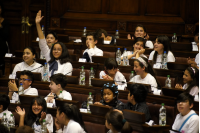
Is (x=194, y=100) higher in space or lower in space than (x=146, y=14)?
lower

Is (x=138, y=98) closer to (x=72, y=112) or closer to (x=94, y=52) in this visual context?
(x=72, y=112)

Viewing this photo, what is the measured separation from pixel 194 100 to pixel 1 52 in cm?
239

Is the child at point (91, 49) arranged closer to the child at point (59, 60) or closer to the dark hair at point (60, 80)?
the child at point (59, 60)

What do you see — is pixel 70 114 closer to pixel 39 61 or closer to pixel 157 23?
pixel 39 61

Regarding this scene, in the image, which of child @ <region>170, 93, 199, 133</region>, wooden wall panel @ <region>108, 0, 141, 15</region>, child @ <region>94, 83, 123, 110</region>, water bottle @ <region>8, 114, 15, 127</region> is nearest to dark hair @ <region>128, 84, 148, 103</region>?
child @ <region>94, 83, 123, 110</region>

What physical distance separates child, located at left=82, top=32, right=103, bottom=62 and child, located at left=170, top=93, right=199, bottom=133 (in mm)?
1250

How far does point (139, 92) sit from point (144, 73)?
427 millimetres

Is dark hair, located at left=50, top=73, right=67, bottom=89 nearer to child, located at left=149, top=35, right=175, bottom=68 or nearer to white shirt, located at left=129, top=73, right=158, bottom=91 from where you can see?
white shirt, located at left=129, top=73, right=158, bottom=91

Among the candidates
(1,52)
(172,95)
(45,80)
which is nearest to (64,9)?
(1,52)

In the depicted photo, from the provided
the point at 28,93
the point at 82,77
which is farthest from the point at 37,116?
the point at 82,77

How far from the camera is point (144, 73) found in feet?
7.76

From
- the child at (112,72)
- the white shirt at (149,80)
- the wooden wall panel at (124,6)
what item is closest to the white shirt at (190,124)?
the white shirt at (149,80)

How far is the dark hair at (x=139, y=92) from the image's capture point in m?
1.96

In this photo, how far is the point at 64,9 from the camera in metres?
3.93
